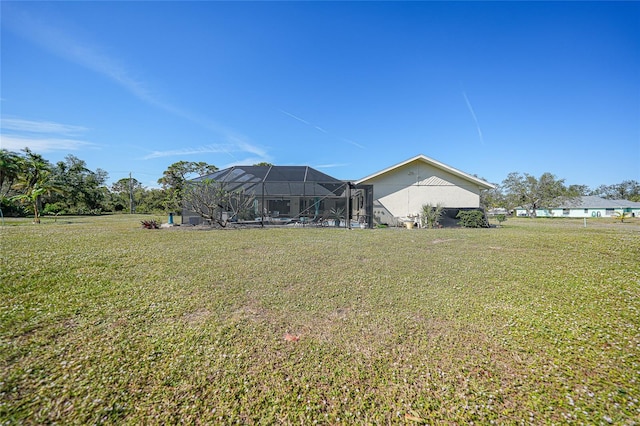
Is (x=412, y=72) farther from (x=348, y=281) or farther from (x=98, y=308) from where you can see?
(x=98, y=308)

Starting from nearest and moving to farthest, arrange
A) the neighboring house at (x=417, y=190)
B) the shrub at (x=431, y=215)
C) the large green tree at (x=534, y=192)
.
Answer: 1. the shrub at (x=431, y=215)
2. the neighboring house at (x=417, y=190)
3. the large green tree at (x=534, y=192)

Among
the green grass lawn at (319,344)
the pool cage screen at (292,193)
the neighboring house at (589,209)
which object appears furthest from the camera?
the neighboring house at (589,209)

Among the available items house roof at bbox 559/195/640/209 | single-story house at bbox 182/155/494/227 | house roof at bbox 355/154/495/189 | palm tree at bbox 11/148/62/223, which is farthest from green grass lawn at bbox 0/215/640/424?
house roof at bbox 559/195/640/209

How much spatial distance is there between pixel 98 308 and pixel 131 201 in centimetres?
3902

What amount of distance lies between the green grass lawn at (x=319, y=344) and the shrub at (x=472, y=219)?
9492 mm

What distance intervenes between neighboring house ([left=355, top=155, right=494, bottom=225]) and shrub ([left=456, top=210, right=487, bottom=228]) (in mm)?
1733

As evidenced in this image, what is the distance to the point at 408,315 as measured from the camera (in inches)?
138

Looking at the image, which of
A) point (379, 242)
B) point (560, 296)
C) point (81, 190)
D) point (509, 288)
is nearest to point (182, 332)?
point (509, 288)

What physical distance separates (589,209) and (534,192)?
15278 millimetres

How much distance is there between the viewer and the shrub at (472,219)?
588 inches

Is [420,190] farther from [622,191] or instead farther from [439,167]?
[622,191]

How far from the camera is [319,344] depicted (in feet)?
9.29

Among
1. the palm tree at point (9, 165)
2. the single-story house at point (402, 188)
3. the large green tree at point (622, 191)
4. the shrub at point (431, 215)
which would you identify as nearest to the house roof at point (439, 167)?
the single-story house at point (402, 188)

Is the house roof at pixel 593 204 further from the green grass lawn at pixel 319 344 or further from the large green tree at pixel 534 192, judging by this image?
the green grass lawn at pixel 319 344
